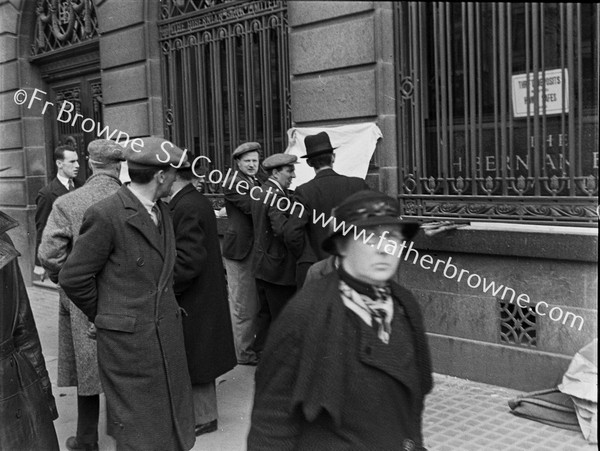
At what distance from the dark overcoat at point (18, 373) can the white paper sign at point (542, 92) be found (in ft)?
13.3

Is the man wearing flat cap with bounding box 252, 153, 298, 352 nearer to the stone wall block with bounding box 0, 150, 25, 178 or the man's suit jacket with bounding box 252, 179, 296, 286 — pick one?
the man's suit jacket with bounding box 252, 179, 296, 286

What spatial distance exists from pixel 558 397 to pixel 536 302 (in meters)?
0.81

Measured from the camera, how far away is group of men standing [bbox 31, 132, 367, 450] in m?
3.83

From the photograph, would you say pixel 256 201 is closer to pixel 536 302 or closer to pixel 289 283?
pixel 289 283

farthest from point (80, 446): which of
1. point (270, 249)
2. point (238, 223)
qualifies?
point (238, 223)

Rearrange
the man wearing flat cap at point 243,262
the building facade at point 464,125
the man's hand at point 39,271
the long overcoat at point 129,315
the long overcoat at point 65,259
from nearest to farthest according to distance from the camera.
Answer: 1. the long overcoat at point 129,315
2. the long overcoat at point 65,259
3. the building facade at point 464,125
4. the man wearing flat cap at point 243,262
5. the man's hand at point 39,271

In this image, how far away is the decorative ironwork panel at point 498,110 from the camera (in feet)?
18.4

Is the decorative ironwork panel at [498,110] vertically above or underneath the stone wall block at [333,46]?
underneath

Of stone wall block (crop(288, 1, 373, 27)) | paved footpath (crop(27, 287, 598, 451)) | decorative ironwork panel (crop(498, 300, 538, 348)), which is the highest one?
stone wall block (crop(288, 1, 373, 27))

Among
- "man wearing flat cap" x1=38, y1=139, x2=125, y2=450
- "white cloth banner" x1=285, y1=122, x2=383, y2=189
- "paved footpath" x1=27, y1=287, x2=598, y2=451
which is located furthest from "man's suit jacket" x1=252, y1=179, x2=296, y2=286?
"man wearing flat cap" x1=38, y1=139, x2=125, y2=450

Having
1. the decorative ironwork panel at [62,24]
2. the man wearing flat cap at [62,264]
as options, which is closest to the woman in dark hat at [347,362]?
the man wearing flat cap at [62,264]

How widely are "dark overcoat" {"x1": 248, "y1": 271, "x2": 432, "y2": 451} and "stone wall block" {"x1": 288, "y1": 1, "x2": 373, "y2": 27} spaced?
15.7 ft

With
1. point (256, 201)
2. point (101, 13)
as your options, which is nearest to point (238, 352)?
point (256, 201)

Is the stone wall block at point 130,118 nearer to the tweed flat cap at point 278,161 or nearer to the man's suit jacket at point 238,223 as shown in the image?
the man's suit jacket at point 238,223
